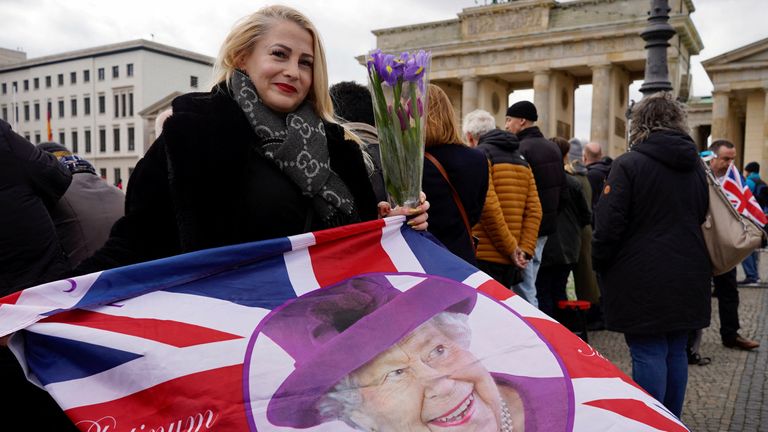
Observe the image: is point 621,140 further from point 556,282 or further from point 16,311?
point 16,311

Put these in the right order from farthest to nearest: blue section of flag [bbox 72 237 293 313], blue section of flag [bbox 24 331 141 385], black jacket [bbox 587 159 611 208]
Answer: black jacket [bbox 587 159 611 208]
blue section of flag [bbox 72 237 293 313]
blue section of flag [bbox 24 331 141 385]

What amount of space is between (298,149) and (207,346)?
0.78 metres

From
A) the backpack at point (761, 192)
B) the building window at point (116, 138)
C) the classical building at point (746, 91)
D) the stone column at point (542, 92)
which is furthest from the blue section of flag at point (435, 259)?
the building window at point (116, 138)

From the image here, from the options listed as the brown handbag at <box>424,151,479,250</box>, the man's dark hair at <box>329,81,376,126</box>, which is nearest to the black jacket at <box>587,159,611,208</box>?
the brown handbag at <box>424,151,479,250</box>

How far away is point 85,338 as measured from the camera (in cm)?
189

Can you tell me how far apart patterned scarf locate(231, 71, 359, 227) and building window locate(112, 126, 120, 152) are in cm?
7571

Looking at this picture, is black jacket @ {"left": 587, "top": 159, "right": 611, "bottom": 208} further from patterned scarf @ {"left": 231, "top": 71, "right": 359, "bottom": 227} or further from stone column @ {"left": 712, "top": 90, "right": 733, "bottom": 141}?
stone column @ {"left": 712, "top": 90, "right": 733, "bottom": 141}

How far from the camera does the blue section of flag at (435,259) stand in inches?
90.0

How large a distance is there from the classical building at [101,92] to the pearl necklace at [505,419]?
2762 inches

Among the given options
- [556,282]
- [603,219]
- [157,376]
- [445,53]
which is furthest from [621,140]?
[157,376]

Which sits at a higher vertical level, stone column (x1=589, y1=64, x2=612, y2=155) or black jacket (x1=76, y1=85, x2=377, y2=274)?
stone column (x1=589, y1=64, x2=612, y2=155)

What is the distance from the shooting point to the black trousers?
6953 mm

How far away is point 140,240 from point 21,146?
1.11 meters

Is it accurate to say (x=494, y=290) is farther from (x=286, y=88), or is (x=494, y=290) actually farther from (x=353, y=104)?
(x=353, y=104)
